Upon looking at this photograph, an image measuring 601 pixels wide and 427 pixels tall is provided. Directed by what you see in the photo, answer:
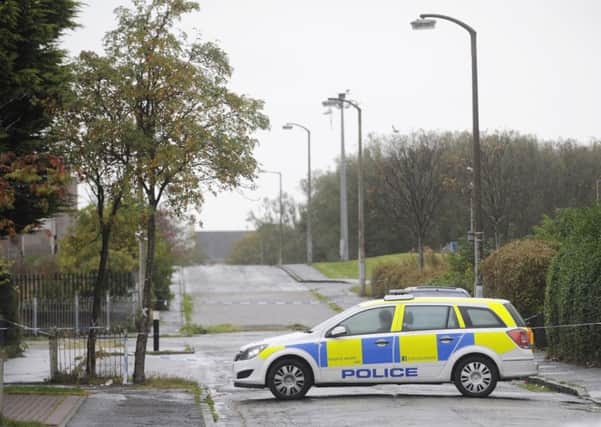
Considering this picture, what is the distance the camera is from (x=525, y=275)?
26.5m

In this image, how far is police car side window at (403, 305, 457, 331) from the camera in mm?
17250

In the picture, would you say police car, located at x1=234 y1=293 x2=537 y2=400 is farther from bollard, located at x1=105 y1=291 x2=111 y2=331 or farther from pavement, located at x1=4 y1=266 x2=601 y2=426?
bollard, located at x1=105 y1=291 x2=111 y2=331

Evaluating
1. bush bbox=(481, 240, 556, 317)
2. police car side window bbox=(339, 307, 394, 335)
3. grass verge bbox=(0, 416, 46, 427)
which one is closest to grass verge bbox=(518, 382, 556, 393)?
police car side window bbox=(339, 307, 394, 335)

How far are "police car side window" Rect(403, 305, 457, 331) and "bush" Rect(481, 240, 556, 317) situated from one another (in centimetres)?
945

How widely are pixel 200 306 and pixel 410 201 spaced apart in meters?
10.1

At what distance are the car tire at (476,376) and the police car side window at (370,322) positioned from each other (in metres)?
1.34

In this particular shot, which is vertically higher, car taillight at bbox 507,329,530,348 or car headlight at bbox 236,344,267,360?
car taillight at bbox 507,329,530,348

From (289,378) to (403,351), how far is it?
187cm

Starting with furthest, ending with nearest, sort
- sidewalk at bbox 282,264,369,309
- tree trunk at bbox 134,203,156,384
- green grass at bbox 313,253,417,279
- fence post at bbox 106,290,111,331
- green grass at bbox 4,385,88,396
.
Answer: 1. green grass at bbox 313,253,417,279
2. sidewalk at bbox 282,264,369,309
3. fence post at bbox 106,290,111,331
4. tree trunk at bbox 134,203,156,384
5. green grass at bbox 4,385,88,396

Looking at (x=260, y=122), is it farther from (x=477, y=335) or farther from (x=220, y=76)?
(x=477, y=335)

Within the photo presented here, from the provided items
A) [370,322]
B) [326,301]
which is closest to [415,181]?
[326,301]

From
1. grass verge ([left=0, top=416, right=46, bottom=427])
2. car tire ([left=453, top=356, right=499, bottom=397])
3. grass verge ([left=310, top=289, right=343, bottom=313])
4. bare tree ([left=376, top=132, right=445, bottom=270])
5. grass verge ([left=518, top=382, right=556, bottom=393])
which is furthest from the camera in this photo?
bare tree ([left=376, top=132, right=445, bottom=270])

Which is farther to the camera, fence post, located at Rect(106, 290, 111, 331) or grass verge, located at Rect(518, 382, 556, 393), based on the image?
fence post, located at Rect(106, 290, 111, 331)

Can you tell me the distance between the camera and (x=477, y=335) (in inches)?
670
